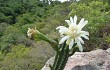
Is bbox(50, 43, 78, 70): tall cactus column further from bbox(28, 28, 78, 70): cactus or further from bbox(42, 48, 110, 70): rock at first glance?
bbox(42, 48, 110, 70): rock

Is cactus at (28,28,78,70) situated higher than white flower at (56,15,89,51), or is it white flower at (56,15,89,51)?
white flower at (56,15,89,51)

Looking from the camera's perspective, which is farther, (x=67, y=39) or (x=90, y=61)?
(x=90, y=61)

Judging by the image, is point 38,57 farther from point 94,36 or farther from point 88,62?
point 88,62

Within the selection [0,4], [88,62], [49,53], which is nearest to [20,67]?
[49,53]

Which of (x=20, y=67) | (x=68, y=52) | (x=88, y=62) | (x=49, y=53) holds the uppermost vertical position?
(x=68, y=52)

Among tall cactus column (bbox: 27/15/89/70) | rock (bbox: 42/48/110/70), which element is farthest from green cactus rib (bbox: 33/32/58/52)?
rock (bbox: 42/48/110/70)

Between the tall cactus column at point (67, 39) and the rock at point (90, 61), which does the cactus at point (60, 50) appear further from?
the rock at point (90, 61)

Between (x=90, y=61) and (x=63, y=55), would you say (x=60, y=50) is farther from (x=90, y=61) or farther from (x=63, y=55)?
(x=90, y=61)

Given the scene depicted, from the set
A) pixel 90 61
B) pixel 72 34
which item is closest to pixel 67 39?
pixel 72 34
